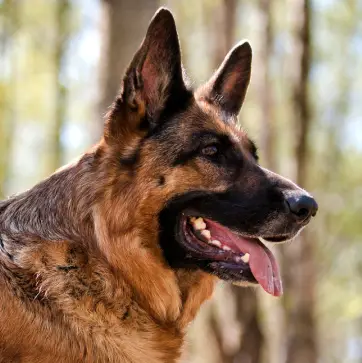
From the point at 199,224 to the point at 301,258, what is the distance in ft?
20.5

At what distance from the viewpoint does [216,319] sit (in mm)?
11992

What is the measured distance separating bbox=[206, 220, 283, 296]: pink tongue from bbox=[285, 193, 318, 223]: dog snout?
41 centimetres

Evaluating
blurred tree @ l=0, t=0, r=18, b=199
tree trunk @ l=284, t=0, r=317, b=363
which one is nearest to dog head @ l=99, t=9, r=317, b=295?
tree trunk @ l=284, t=0, r=317, b=363

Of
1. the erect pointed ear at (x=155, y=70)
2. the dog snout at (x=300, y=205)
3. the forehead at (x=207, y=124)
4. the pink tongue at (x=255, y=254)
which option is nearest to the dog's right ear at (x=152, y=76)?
the erect pointed ear at (x=155, y=70)

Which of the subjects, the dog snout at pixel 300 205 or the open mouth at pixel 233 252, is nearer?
the dog snout at pixel 300 205

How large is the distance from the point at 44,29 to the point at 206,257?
2280 cm

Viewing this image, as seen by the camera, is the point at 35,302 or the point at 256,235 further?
the point at 256,235

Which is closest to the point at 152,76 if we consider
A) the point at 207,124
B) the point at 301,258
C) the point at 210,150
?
the point at 207,124

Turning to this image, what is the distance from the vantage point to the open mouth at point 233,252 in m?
4.61

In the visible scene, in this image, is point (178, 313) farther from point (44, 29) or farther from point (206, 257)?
point (44, 29)

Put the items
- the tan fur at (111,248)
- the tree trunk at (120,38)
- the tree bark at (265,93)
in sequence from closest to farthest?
the tan fur at (111,248) → the tree trunk at (120,38) → the tree bark at (265,93)

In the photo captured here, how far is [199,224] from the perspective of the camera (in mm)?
4684

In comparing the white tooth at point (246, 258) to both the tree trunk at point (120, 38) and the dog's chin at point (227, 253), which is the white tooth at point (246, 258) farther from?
the tree trunk at point (120, 38)

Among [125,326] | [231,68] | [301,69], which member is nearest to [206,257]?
[125,326]
